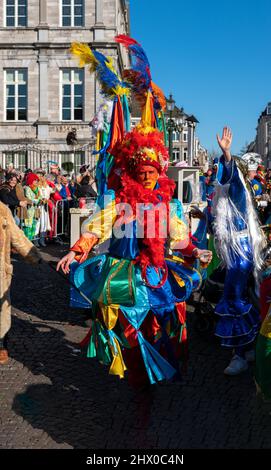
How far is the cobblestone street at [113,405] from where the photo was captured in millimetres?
3818

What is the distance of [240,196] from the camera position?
201 inches

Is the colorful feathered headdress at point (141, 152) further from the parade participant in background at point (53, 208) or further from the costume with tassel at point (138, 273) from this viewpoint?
the parade participant in background at point (53, 208)

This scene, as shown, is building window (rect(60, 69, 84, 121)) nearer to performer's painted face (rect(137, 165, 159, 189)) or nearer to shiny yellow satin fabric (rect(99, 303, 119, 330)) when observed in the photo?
performer's painted face (rect(137, 165, 159, 189))

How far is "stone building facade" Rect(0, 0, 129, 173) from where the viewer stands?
2861cm

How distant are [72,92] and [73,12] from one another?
4.14 metres

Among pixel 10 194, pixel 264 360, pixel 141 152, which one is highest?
pixel 141 152

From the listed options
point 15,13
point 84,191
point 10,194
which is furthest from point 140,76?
point 15,13

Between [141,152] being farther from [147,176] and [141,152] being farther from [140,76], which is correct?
[140,76]

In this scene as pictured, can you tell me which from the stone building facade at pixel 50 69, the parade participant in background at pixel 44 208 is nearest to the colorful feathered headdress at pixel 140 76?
the parade participant in background at pixel 44 208

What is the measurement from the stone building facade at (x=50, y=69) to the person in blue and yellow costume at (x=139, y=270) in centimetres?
2411

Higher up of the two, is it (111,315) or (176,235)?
(176,235)

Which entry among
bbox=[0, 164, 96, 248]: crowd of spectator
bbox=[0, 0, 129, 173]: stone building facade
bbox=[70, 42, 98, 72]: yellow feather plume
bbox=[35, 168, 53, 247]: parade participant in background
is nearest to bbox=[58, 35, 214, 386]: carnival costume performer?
bbox=[70, 42, 98, 72]: yellow feather plume

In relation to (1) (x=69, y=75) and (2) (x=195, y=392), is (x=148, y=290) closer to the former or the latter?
(2) (x=195, y=392)

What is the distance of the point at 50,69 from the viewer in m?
28.9
